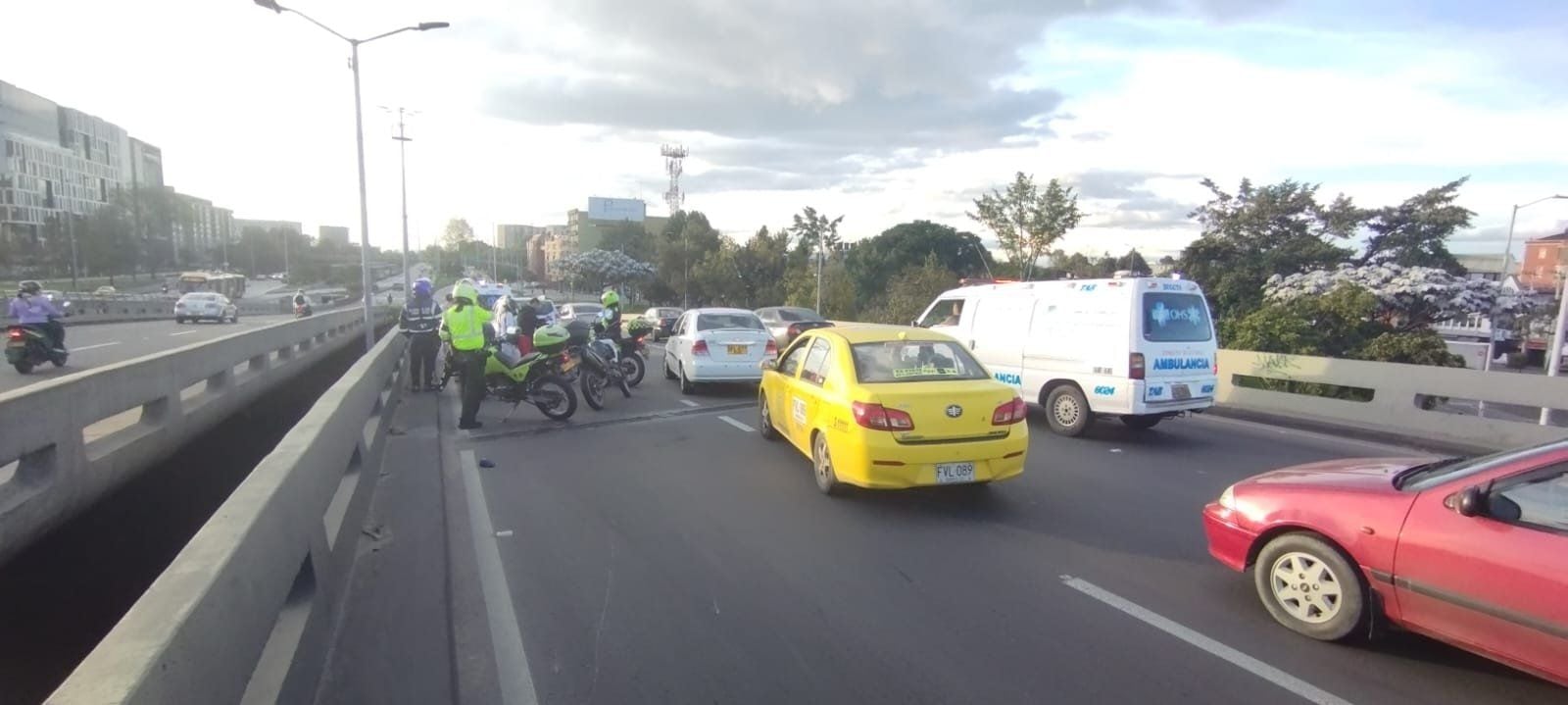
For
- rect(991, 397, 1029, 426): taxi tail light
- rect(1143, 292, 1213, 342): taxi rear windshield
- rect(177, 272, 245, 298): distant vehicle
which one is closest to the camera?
rect(991, 397, 1029, 426): taxi tail light

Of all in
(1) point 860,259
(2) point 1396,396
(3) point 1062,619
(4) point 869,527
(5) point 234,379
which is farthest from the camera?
(1) point 860,259

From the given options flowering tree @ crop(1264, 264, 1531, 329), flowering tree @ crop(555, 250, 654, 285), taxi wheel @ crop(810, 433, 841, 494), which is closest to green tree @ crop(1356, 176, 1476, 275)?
flowering tree @ crop(1264, 264, 1531, 329)

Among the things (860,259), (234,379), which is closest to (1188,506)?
(234,379)

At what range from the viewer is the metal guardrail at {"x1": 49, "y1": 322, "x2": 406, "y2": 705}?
2.00m

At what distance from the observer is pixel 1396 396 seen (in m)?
11.3

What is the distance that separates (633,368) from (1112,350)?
8.43 m

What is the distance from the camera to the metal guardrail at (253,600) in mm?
2004

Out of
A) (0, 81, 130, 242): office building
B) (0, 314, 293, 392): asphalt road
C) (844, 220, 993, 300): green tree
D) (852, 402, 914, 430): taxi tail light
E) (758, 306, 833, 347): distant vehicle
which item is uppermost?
(0, 81, 130, 242): office building

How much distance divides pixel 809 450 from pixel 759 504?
0.94 m

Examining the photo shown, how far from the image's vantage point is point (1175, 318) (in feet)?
32.5

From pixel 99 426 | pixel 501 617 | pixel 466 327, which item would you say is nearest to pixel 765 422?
pixel 466 327

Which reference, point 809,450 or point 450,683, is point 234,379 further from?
point 450,683

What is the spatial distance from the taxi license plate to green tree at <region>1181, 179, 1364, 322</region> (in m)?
27.8

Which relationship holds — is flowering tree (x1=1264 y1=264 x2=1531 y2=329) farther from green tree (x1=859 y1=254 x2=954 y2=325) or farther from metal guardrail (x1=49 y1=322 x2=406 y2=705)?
metal guardrail (x1=49 y1=322 x2=406 y2=705)
